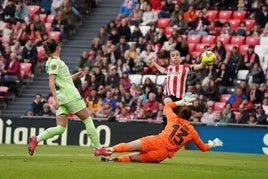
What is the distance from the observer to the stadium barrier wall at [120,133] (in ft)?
84.9

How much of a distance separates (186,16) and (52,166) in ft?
60.2

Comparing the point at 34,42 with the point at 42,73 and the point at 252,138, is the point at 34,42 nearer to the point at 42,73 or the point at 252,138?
the point at 42,73

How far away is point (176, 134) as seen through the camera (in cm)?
1606

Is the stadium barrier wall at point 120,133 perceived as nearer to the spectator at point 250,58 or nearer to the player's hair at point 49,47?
the spectator at point 250,58

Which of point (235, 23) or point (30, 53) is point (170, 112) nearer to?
point (235, 23)

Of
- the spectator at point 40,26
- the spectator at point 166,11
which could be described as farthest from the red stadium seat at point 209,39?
the spectator at point 40,26

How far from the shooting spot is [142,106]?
29.2 metres

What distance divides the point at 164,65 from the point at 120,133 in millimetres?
3581

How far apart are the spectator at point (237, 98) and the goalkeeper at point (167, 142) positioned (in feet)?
38.6

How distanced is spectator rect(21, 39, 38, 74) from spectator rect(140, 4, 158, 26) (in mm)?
4092

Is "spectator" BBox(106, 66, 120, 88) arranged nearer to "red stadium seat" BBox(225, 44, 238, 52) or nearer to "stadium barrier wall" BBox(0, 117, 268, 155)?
"stadium barrier wall" BBox(0, 117, 268, 155)

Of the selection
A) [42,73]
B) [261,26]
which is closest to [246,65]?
[261,26]

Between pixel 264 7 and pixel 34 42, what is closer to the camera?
pixel 264 7

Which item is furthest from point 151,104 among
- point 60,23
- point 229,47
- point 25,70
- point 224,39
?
point 60,23
